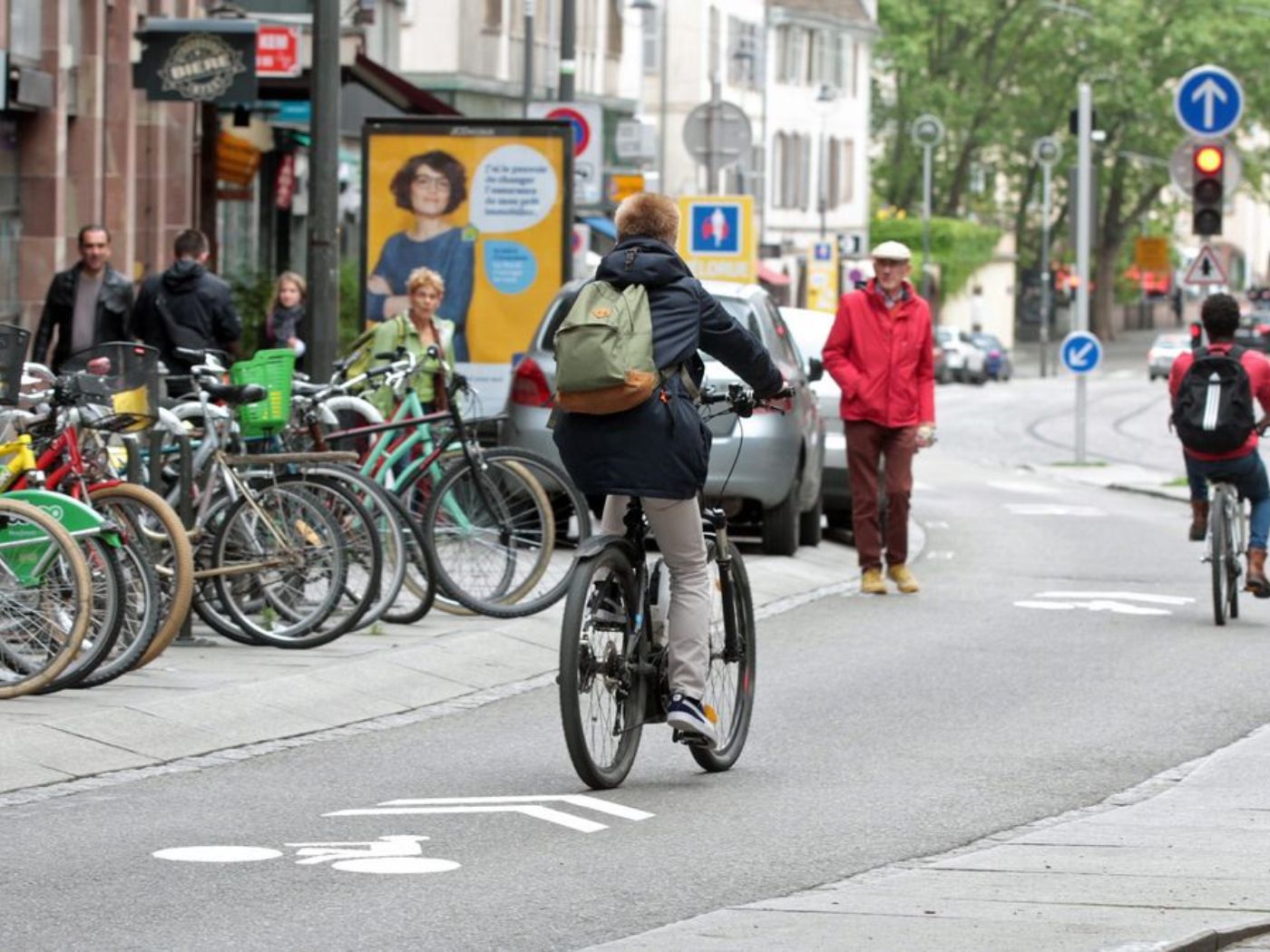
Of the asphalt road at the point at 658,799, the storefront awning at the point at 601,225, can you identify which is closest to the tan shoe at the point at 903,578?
the asphalt road at the point at 658,799

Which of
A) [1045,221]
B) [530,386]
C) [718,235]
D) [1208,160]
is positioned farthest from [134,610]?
[1045,221]

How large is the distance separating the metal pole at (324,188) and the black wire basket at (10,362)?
4480mm

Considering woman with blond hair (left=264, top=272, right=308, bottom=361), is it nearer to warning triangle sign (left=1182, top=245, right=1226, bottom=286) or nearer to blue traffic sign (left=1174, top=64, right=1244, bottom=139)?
blue traffic sign (left=1174, top=64, right=1244, bottom=139)

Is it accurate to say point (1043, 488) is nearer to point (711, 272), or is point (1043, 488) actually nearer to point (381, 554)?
point (711, 272)

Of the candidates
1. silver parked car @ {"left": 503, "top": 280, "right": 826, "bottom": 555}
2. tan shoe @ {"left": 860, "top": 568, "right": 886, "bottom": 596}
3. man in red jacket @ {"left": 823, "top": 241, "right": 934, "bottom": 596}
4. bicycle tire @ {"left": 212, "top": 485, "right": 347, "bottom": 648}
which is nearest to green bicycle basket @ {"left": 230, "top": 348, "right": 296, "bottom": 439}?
bicycle tire @ {"left": 212, "top": 485, "right": 347, "bottom": 648}

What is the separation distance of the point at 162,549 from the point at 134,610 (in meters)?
0.56

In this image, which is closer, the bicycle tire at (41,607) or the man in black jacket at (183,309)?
the bicycle tire at (41,607)

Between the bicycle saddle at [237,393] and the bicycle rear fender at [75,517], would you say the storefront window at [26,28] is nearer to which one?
the bicycle saddle at [237,393]

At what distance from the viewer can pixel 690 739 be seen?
9.62m

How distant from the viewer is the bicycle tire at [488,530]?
45.5ft

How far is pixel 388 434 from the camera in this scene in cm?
1445

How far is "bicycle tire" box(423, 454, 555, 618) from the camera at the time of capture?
13.9 meters

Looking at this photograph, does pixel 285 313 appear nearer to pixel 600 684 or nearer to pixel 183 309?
pixel 183 309

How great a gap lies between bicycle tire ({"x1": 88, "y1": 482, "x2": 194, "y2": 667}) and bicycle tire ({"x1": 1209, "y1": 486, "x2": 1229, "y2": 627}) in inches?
231
